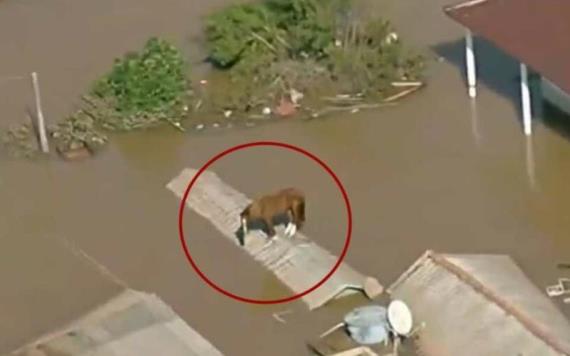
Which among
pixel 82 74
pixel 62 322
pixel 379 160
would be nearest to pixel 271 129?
pixel 379 160

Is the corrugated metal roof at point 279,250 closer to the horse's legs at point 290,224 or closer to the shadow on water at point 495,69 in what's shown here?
the horse's legs at point 290,224

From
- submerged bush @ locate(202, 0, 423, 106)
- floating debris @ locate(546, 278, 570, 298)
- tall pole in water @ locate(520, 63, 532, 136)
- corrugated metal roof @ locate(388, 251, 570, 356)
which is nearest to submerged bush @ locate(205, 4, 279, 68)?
submerged bush @ locate(202, 0, 423, 106)

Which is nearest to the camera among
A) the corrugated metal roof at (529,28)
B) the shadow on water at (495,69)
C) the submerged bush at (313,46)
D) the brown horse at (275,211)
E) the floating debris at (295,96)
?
the brown horse at (275,211)

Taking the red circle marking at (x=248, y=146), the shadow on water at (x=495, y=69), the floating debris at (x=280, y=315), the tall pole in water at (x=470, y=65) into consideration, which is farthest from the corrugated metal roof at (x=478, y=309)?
the tall pole in water at (x=470, y=65)

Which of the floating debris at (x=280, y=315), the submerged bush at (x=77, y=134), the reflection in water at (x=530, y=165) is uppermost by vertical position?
the reflection in water at (x=530, y=165)

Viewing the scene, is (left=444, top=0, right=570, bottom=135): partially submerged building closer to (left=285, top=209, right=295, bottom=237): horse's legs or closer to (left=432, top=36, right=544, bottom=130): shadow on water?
(left=432, top=36, right=544, bottom=130): shadow on water

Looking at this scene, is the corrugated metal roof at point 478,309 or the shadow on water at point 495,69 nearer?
the corrugated metal roof at point 478,309

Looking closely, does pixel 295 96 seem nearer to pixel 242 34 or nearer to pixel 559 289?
pixel 242 34

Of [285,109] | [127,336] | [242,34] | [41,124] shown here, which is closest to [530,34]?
[285,109]
